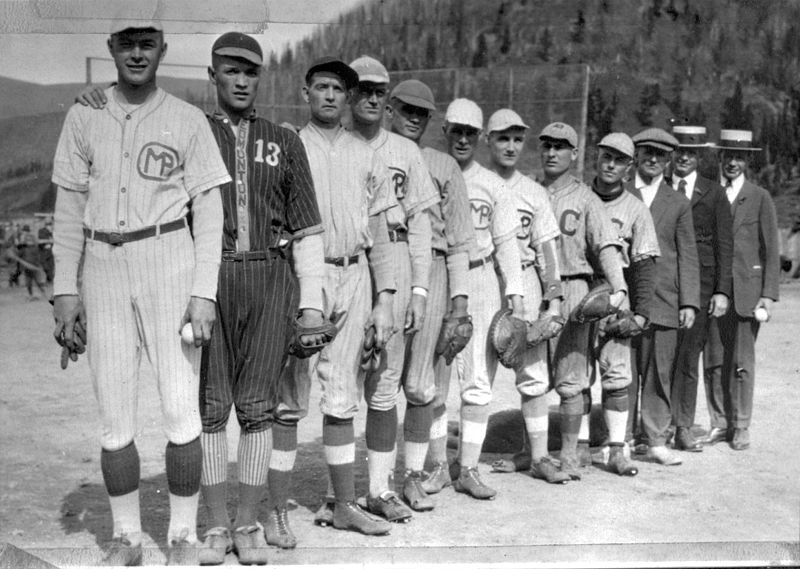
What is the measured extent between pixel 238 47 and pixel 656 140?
267 centimetres

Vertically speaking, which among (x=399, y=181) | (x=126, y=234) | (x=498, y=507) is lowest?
(x=498, y=507)

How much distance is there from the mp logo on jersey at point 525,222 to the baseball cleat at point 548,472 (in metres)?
1.11

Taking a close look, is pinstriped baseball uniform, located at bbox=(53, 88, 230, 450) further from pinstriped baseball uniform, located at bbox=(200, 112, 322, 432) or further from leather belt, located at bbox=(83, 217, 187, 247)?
pinstriped baseball uniform, located at bbox=(200, 112, 322, 432)

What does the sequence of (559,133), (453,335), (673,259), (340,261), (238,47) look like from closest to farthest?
(238,47) → (340,261) → (453,335) → (559,133) → (673,259)

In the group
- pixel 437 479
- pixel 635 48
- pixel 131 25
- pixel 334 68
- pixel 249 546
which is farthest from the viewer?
pixel 635 48

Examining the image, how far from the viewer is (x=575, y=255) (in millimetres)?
5035

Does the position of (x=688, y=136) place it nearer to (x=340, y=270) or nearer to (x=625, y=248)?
(x=625, y=248)

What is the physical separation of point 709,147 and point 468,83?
151 inches

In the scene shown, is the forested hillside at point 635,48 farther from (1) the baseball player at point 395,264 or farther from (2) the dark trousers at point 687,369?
(2) the dark trousers at point 687,369

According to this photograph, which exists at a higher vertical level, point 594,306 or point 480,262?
point 480,262

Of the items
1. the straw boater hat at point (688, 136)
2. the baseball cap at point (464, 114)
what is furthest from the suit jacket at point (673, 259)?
the baseball cap at point (464, 114)

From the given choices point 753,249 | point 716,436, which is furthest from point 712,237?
point 716,436

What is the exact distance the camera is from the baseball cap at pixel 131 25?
126 inches

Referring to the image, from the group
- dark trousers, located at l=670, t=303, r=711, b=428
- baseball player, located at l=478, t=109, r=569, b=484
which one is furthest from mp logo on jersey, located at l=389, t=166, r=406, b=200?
dark trousers, located at l=670, t=303, r=711, b=428
